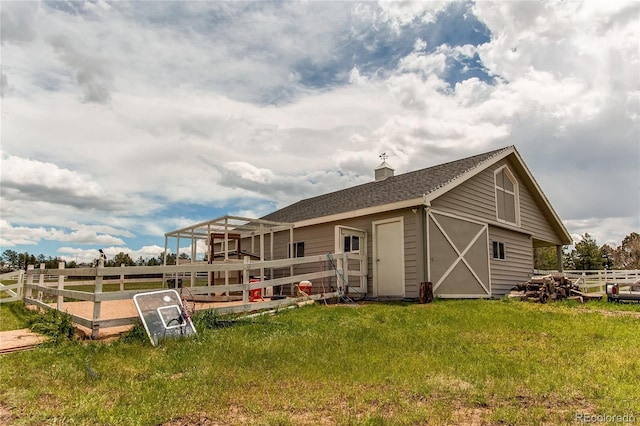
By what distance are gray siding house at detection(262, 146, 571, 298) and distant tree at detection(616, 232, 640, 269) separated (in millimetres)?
28047

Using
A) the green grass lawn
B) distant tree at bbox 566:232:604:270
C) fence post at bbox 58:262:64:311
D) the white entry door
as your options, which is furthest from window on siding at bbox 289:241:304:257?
distant tree at bbox 566:232:604:270

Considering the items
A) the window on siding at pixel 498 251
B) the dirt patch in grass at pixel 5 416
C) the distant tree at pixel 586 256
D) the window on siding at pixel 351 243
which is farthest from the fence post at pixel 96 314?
the distant tree at pixel 586 256

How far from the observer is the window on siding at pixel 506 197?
612 inches

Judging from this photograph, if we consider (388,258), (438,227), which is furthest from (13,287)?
(438,227)

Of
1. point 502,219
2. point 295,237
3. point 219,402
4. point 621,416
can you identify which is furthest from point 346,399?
point 502,219

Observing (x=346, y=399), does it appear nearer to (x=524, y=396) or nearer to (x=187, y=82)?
(x=524, y=396)

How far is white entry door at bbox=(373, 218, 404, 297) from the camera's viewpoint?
482 inches

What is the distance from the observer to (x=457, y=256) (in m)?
13.1

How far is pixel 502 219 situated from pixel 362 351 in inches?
453

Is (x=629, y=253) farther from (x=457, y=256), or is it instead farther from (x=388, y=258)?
(x=388, y=258)

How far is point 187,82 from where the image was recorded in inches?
460

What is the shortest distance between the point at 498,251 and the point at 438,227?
4.41m

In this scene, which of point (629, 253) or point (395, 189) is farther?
point (629, 253)

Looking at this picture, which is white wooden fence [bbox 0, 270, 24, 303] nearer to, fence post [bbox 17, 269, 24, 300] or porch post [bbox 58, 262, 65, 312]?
fence post [bbox 17, 269, 24, 300]
